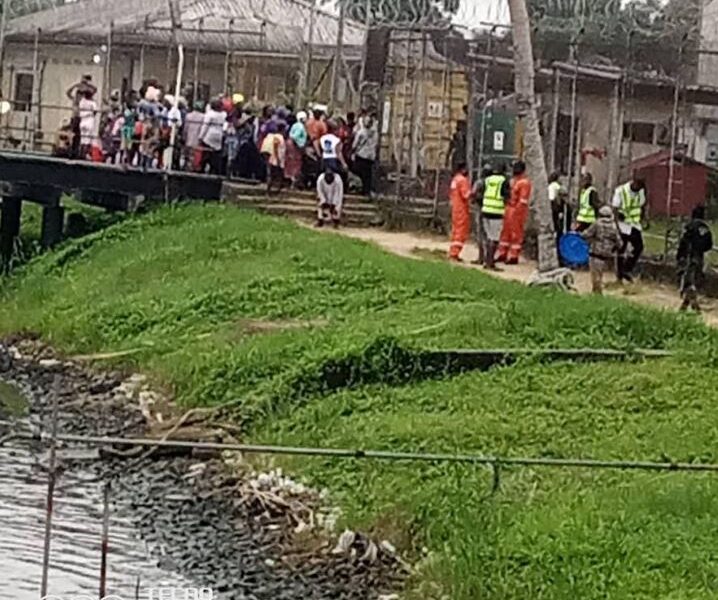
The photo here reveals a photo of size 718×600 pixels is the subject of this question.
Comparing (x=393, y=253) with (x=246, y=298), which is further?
(x=393, y=253)

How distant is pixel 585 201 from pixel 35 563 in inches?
548

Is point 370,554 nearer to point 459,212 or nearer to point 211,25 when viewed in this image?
point 459,212

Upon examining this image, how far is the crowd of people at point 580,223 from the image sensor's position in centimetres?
2383

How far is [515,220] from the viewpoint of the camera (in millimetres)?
27516

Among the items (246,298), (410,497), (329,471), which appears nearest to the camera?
(410,497)

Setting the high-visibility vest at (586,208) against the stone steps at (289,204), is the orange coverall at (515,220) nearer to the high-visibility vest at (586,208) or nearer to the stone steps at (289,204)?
the high-visibility vest at (586,208)

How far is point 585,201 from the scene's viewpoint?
26453 millimetres

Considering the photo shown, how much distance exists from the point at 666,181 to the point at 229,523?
17.9m

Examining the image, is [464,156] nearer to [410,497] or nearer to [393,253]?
[393,253]

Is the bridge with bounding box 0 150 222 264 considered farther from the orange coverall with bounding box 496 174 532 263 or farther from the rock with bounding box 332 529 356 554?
the rock with bounding box 332 529 356 554

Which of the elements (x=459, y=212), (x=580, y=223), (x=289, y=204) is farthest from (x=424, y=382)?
(x=289, y=204)

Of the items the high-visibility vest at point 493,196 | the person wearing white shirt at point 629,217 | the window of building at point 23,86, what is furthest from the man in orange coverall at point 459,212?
the window of building at point 23,86

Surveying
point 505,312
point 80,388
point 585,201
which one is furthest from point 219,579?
point 585,201

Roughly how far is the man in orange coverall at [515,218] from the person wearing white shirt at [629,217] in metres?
1.42
